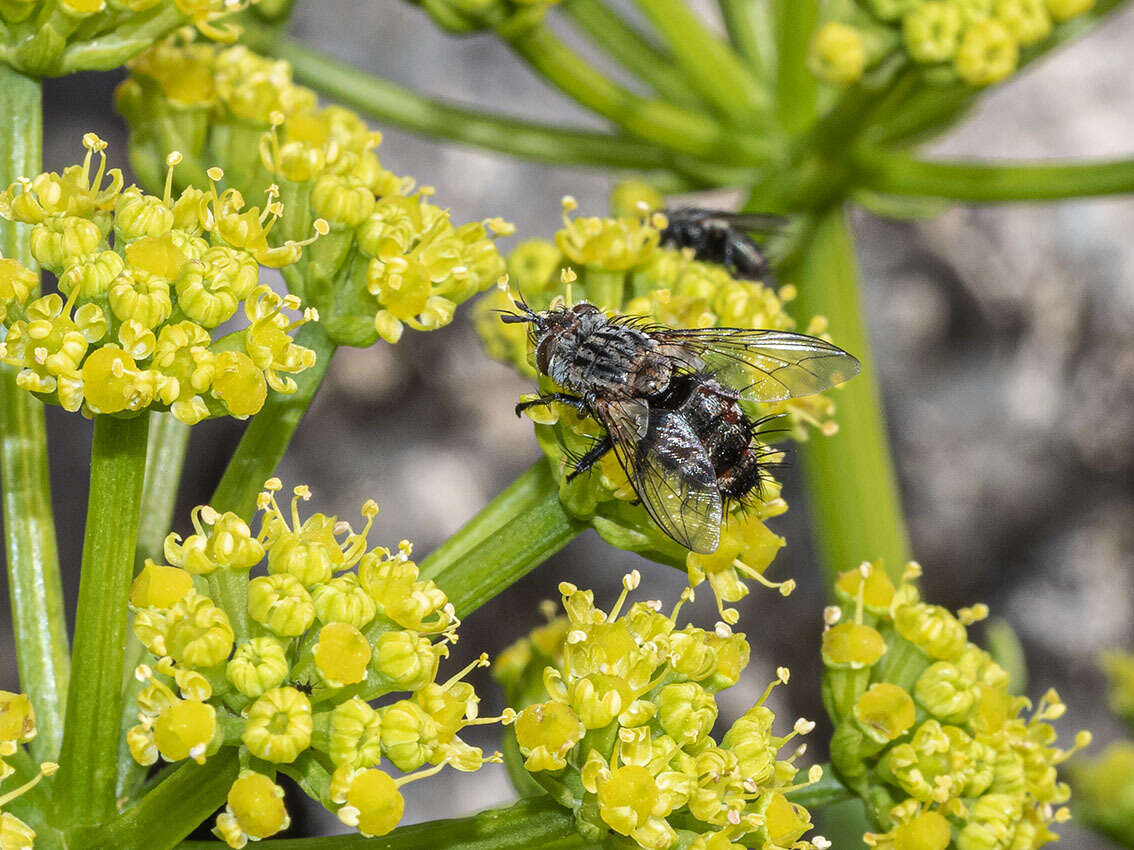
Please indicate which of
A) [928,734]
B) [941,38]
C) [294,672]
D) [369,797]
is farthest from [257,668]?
[941,38]

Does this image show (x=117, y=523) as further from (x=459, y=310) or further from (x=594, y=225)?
(x=459, y=310)

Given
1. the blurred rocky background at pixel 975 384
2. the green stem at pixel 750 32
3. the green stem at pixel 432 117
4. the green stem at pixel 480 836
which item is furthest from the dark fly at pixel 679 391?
the blurred rocky background at pixel 975 384

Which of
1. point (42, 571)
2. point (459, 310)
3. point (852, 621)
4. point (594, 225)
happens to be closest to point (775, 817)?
point (852, 621)

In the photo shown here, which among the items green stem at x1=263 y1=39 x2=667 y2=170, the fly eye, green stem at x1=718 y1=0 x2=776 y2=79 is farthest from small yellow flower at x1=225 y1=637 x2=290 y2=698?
green stem at x1=718 y1=0 x2=776 y2=79

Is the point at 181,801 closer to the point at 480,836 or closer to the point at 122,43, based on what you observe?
the point at 480,836

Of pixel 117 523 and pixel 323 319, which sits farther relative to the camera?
pixel 323 319

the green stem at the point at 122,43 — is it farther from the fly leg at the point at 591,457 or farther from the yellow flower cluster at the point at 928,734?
→ the yellow flower cluster at the point at 928,734
